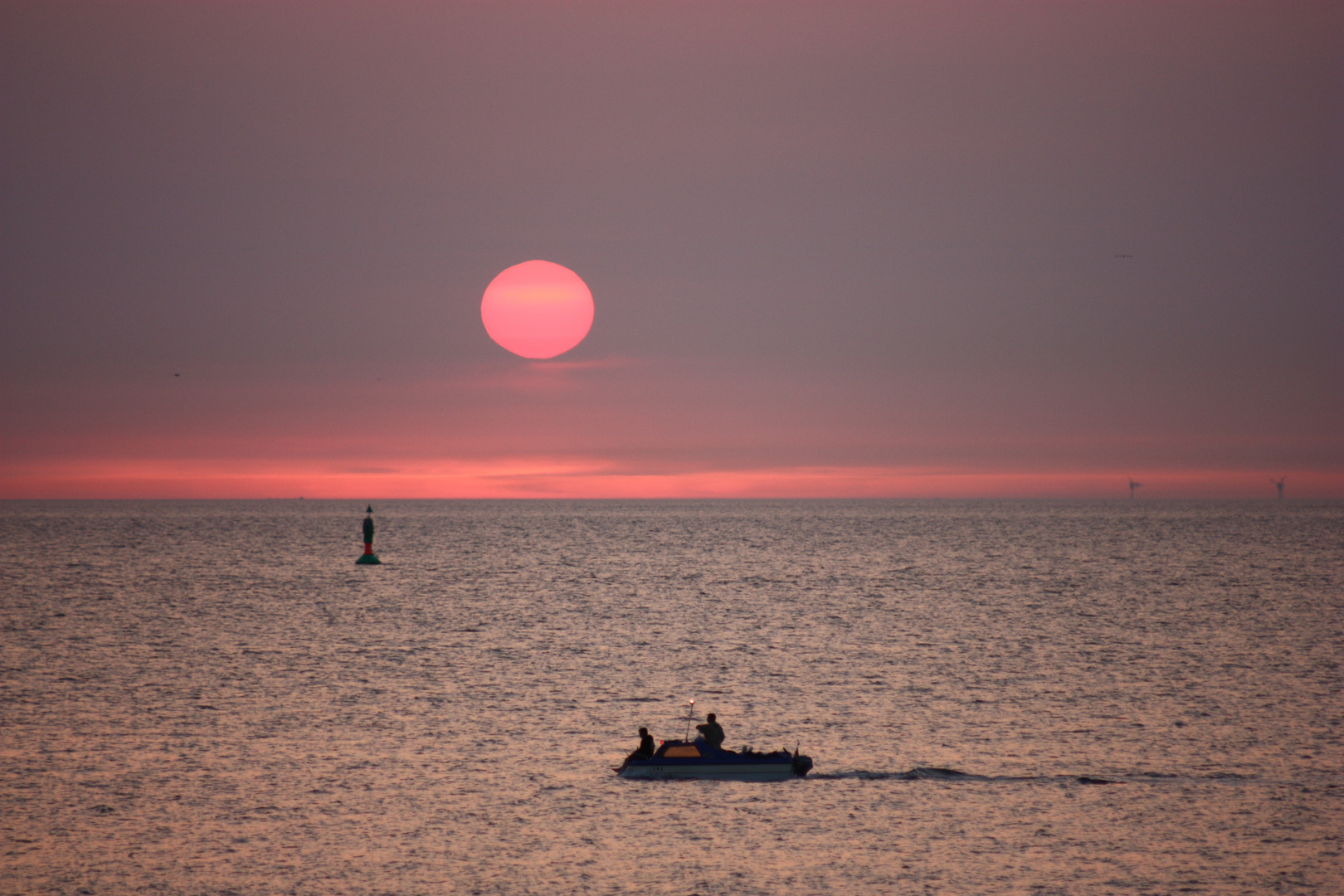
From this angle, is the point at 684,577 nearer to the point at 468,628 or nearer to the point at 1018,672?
the point at 468,628

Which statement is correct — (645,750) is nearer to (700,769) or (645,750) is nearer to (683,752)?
(683,752)

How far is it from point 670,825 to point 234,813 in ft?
40.6

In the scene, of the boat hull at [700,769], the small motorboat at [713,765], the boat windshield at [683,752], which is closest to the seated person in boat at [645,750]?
the small motorboat at [713,765]

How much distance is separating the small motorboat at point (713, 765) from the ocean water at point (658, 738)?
1.63ft

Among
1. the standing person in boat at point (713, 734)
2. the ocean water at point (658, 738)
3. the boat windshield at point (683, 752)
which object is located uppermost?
the standing person in boat at point (713, 734)

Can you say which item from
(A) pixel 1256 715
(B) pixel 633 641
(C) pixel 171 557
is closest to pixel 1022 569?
(B) pixel 633 641

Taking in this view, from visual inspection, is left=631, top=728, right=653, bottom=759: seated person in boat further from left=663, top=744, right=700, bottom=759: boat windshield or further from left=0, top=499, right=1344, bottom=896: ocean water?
left=0, top=499, right=1344, bottom=896: ocean water

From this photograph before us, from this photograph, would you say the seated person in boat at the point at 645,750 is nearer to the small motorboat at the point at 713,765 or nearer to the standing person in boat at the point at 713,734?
the small motorboat at the point at 713,765

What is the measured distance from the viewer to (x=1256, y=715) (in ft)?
157

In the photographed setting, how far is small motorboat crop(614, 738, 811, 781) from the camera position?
3719 centimetres

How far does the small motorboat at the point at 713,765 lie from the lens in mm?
37188

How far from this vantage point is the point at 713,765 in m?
37.6

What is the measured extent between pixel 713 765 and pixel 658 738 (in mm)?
6656

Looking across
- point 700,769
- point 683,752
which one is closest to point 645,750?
point 683,752
